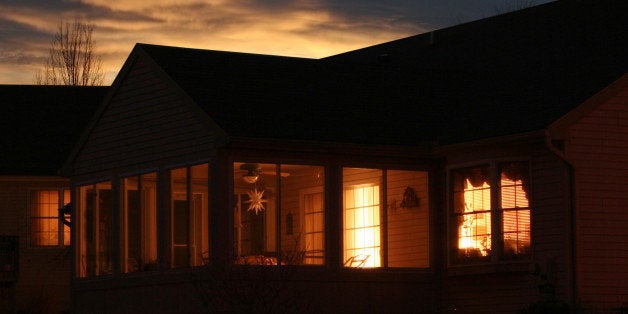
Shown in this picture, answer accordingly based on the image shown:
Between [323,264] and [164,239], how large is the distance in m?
3.00

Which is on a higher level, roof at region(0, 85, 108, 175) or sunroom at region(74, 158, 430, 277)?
roof at region(0, 85, 108, 175)

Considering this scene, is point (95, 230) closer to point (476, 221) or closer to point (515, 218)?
point (476, 221)

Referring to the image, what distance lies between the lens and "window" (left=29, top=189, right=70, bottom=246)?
36.7m

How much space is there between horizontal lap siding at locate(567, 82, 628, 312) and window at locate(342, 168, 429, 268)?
344cm

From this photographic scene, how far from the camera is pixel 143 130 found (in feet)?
85.6

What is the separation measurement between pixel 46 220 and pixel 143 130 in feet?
38.3

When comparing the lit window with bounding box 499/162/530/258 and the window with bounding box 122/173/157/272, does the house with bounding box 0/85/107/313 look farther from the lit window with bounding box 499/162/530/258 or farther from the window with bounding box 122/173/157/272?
the lit window with bounding box 499/162/530/258

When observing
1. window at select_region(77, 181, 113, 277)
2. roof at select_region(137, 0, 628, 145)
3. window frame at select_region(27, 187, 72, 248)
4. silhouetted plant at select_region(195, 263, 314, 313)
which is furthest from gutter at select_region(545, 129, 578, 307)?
window frame at select_region(27, 187, 72, 248)

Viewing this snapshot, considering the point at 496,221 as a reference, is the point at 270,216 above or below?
above

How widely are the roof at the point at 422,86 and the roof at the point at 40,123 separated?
460 inches

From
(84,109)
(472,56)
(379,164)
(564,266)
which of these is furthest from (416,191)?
(84,109)

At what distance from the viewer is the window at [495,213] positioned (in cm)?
2409

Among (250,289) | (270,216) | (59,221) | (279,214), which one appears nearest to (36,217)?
(59,221)

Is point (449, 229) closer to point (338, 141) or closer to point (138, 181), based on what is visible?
point (338, 141)
